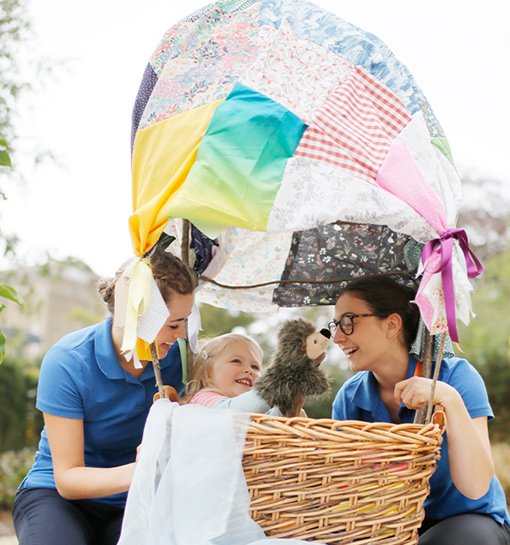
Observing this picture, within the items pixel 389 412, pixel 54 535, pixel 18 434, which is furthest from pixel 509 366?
pixel 54 535

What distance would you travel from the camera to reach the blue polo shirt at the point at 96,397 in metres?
2.58

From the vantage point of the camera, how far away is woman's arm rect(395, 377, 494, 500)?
2.12m

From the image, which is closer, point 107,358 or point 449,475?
point 449,475

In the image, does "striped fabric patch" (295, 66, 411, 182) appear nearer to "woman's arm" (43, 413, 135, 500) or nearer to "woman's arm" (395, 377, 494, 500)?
"woman's arm" (395, 377, 494, 500)

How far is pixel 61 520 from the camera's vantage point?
8.25 ft

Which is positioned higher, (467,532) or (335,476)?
(335,476)

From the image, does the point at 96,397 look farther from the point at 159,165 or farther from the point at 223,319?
the point at 223,319

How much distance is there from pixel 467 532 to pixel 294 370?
72cm

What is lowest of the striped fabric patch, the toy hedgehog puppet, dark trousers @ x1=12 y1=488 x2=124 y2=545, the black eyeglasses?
dark trousers @ x1=12 y1=488 x2=124 y2=545

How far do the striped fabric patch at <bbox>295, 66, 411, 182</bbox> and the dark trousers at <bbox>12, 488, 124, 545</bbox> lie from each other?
1.40 m

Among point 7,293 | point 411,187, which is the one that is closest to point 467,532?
point 411,187

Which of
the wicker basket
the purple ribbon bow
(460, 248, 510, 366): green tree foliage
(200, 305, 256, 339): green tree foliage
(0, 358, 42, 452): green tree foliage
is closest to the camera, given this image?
the wicker basket

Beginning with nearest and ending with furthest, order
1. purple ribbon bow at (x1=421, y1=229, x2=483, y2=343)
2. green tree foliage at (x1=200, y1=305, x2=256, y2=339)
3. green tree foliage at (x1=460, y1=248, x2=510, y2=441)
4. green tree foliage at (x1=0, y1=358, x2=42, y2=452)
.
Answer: purple ribbon bow at (x1=421, y1=229, x2=483, y2=343), green tree foliage at (x1=0, y1=358, x2=42, y2=452), green tree foliage at (x1=460, y1=248, x2=510, y2=441), green tree foliage at (x1=200, y1=305, x2=256, y2=339)

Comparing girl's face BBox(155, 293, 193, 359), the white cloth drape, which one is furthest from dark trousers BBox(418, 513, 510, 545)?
girl's face BBox(155, 293, 193, 359)
